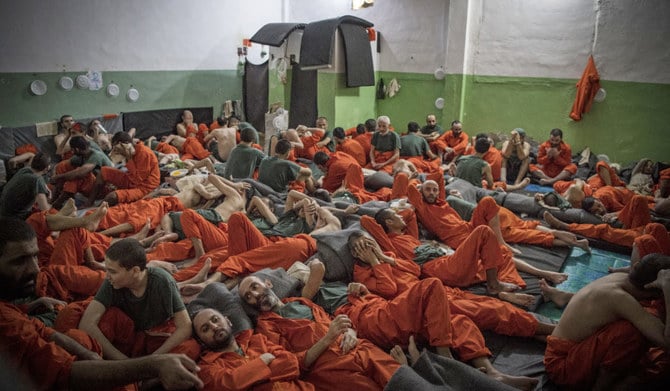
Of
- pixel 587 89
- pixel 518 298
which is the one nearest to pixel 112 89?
pixel 518 298

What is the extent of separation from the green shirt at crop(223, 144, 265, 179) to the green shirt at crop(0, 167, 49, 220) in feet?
7.89

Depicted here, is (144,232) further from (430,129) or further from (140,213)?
(430,129)

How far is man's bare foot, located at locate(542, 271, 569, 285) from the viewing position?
4.16 meters

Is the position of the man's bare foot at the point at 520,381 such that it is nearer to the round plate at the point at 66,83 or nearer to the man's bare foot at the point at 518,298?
the man's bare foot at the point at 518,298

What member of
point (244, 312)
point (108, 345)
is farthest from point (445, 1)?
point (108, 345)

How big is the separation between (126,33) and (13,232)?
7944 millimetres

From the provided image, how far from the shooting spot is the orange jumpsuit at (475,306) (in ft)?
11.0

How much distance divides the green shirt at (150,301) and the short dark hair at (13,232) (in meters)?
0.93

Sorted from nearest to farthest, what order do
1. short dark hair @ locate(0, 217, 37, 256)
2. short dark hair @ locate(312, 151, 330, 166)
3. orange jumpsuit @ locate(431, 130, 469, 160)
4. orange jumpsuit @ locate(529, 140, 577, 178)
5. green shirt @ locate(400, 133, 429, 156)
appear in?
short dark hair @ locate(0, 217, 37, 256), short dark hair @ locate(312, 151, 330, 166), orange jumpsuit @ locate(529, 140, 577, 178), green shirt @ locate(400, 133, 429, 156), orange jumpsuit @ locate(431, 130, 469, 160)

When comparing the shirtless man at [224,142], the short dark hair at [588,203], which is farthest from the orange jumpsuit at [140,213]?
the short dark hair at [588,203]

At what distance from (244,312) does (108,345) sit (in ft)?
2.90

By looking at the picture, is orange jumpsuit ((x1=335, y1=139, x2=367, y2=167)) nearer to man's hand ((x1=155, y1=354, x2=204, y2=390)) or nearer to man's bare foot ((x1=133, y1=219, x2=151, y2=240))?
man's bare foot ((x1=133, y1=219, x2=151, y2=240))

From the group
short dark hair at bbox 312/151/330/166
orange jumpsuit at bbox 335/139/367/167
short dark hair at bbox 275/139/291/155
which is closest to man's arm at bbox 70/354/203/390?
short dark hair at bbox 275/139/291/155

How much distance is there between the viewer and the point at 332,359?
2.86 meters
